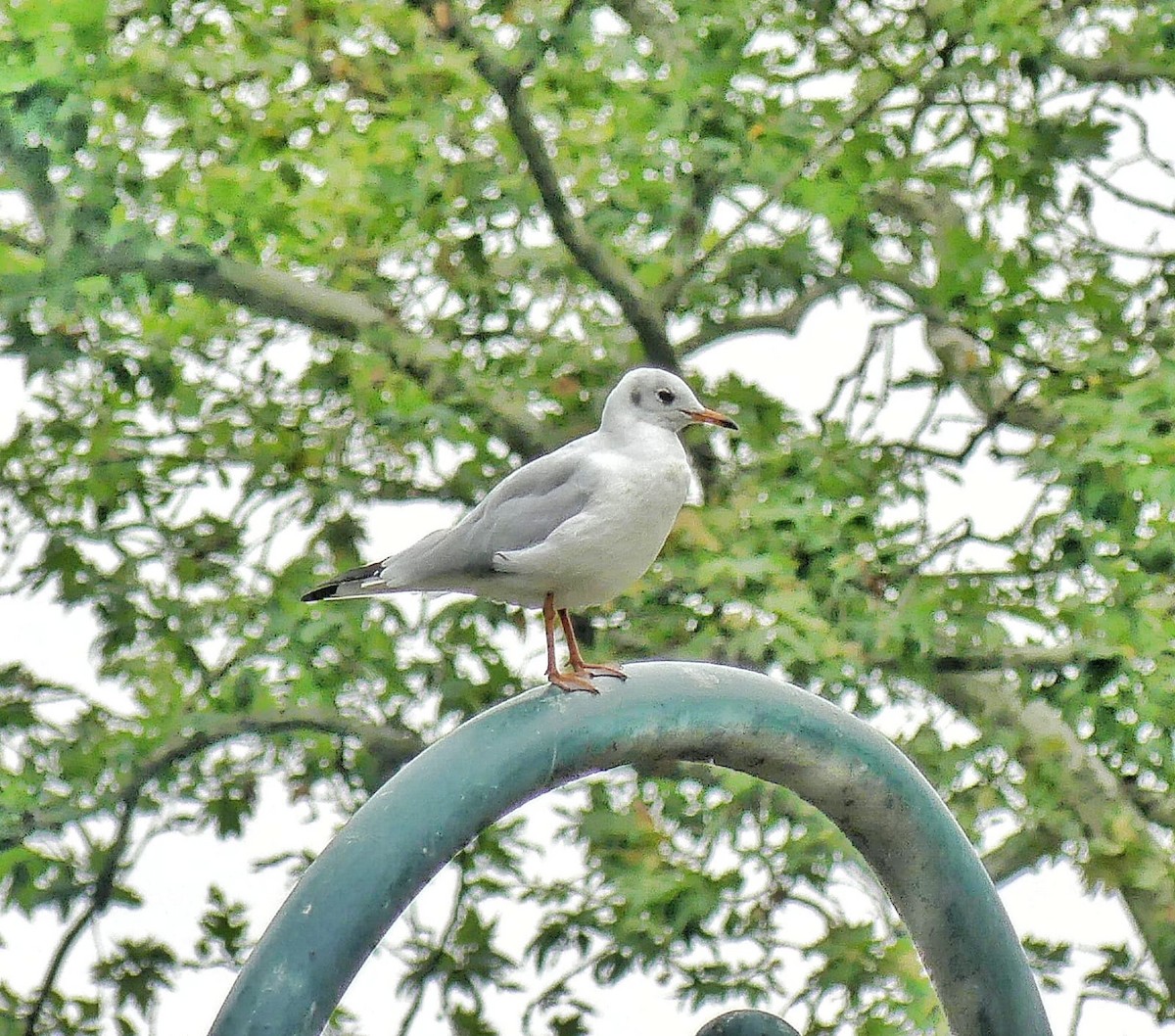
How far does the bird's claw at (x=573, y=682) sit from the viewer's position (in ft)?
5.05

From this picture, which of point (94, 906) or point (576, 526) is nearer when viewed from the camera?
point (576, 526)

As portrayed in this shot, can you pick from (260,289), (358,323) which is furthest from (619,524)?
(358,323)

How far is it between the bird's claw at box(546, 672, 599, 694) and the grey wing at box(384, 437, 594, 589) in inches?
7.3

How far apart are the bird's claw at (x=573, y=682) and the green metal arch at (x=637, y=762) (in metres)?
0.02

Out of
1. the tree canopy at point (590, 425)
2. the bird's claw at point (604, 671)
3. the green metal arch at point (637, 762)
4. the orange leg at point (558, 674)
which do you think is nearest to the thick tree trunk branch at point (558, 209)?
the tree canopy at point (590, 425)

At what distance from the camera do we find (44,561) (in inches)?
163

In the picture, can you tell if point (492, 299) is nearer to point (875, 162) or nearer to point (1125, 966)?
point (875, 162)

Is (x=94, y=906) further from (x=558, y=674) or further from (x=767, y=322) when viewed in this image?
(x=558, y=674)

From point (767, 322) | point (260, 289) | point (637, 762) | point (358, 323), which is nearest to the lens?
point (637, 762)

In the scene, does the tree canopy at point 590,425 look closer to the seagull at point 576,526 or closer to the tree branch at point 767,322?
the tree branch at point 767,322

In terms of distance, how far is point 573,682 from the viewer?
1587 millimetres

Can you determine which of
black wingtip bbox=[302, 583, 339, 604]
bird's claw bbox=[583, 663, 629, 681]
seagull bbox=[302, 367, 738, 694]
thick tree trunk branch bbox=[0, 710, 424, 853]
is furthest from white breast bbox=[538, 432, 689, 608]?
thick tree trunk branch bbox=[0, 710, 424, 853]

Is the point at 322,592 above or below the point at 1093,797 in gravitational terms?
below

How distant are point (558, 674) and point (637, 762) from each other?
11 cm
